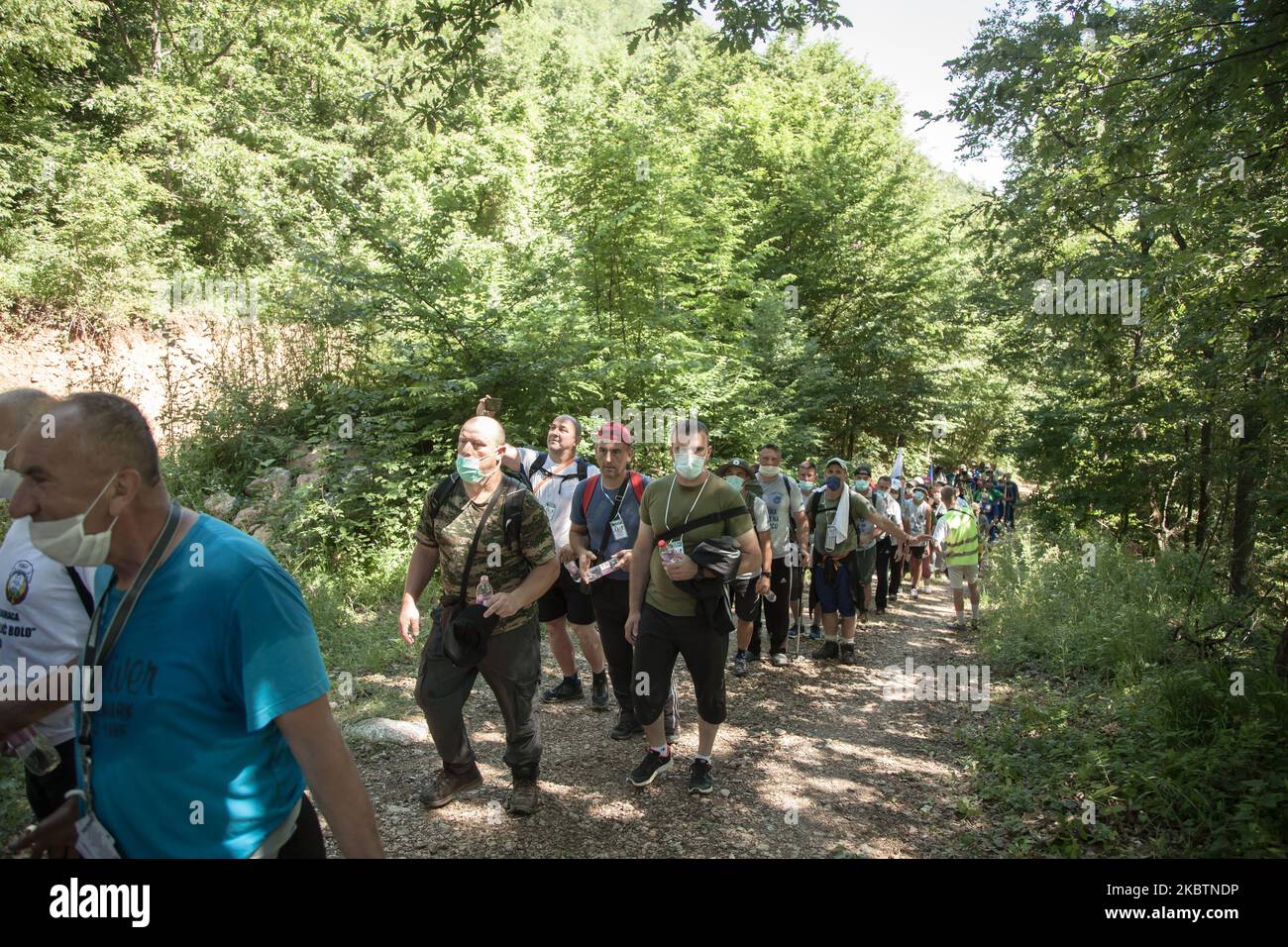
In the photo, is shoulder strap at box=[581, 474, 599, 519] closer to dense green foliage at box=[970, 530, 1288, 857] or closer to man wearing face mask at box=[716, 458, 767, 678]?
man wearing face mask at box=[716, 458, 767, 678]

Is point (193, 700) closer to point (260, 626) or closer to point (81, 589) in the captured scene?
point (260, 626)

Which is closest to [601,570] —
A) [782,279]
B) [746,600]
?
[746,600]

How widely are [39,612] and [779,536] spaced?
6.25 meters

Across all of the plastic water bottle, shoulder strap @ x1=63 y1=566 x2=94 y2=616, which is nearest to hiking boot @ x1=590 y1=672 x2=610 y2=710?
the plastic water bottle

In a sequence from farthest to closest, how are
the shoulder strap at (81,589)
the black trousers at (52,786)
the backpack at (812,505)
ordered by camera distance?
the backpack at (812,505), the black trousers at (52,786), the shoulder strap at (81,589)

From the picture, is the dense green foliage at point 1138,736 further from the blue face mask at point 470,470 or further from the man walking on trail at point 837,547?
the blue face mask at point 470,470

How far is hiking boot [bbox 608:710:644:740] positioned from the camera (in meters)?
5.55

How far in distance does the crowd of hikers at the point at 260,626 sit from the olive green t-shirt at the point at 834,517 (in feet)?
10.4

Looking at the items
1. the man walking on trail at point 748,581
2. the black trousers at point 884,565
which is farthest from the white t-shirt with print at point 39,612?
the black trousers at point 884,565

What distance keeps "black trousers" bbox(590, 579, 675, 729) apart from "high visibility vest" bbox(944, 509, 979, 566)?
615cm

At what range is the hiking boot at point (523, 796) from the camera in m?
4.32

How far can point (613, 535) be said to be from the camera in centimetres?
540
